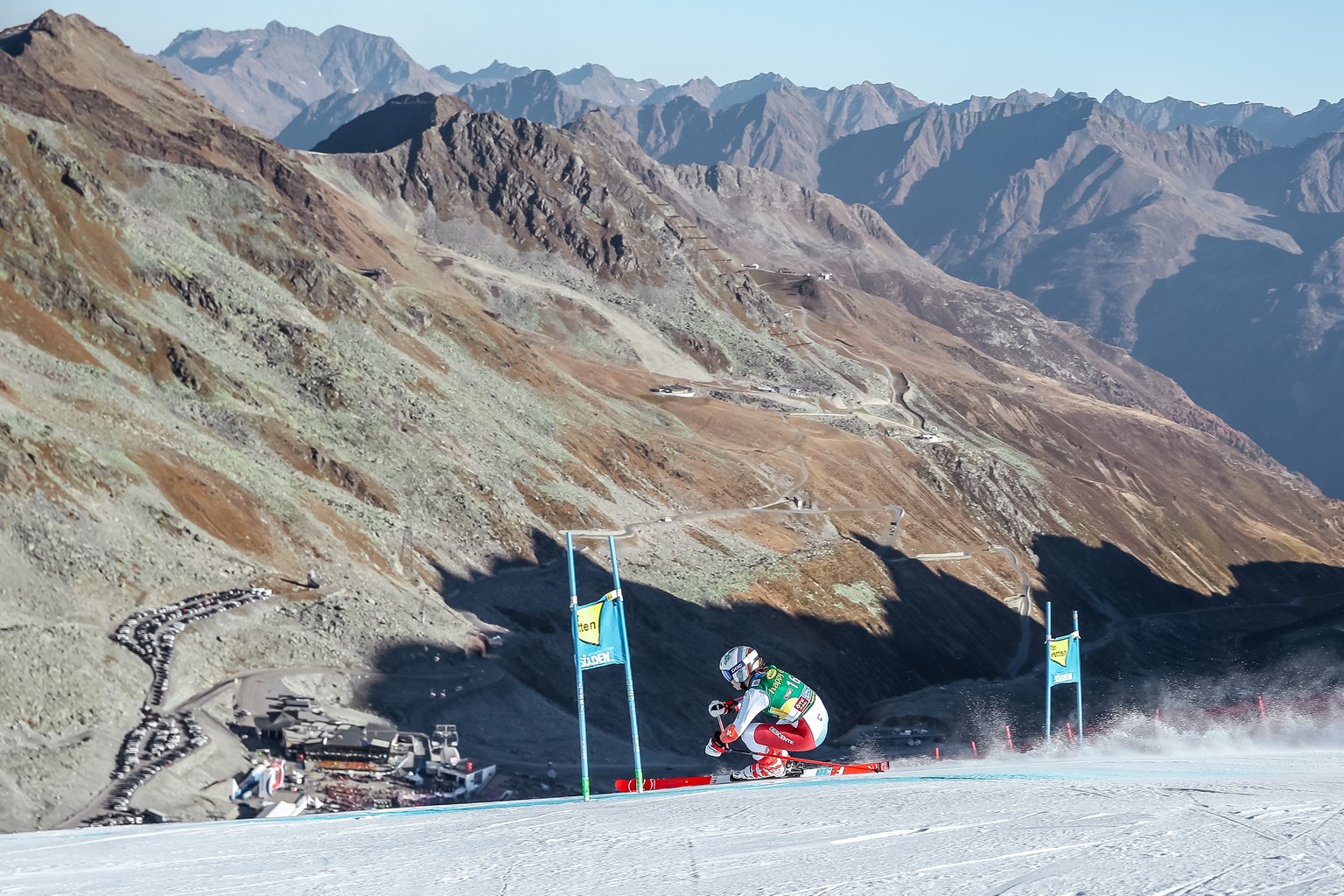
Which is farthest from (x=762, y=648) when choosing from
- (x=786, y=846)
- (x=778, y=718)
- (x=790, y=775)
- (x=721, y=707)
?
(x=786, y=846)

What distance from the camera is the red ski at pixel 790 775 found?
27219mm

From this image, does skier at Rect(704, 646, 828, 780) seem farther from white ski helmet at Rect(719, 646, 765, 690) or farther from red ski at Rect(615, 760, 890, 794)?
red ski at Rect(615, 760, 890, 794)

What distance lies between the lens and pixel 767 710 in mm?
25609

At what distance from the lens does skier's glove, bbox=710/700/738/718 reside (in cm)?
2492

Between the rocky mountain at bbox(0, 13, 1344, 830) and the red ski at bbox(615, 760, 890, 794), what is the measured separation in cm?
1890

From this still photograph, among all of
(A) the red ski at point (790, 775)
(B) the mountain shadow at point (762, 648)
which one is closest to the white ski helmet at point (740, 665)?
(A) the red ski at point (790, 775)

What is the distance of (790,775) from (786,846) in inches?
419

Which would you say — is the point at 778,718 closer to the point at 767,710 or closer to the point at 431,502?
the point at 767,710

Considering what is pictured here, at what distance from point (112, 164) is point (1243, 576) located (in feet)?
455

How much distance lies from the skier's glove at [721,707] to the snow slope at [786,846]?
71.2 inches

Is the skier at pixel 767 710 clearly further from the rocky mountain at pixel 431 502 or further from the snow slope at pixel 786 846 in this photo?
the rocky mountain at pixel 431 502

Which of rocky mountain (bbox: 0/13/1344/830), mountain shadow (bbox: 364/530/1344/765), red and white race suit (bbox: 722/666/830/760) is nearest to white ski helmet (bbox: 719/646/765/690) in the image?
red and white race suit (bbox: 722/666/830/760)

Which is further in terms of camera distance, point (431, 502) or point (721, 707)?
point (431, 502)

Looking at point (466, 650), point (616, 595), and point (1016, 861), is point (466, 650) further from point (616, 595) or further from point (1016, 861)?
point (1016, 861)
